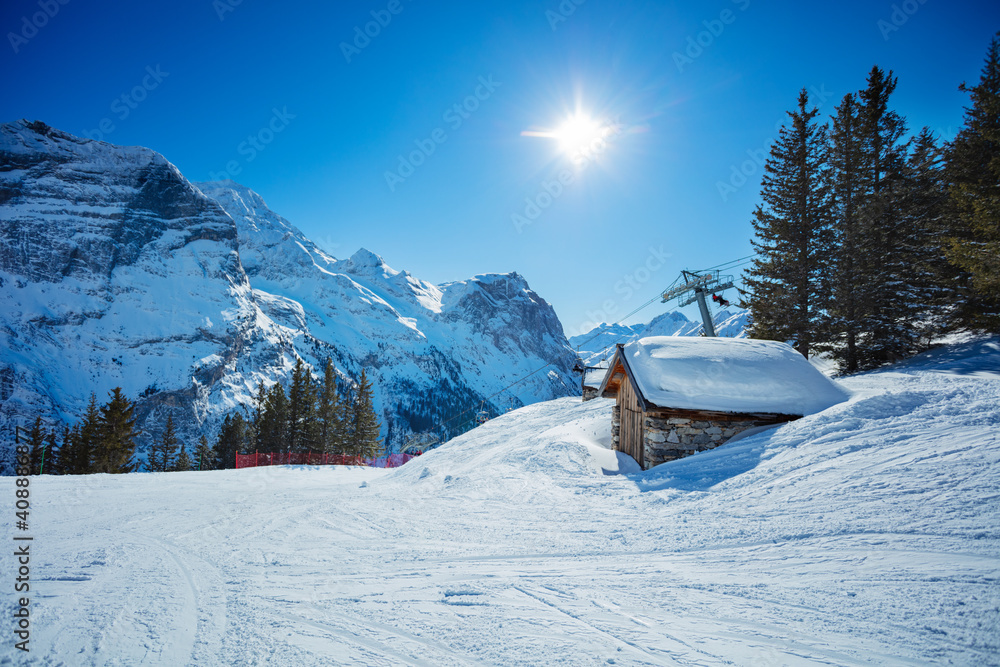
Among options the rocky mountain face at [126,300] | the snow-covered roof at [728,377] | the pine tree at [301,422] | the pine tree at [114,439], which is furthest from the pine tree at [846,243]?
the rocky mountain face at [126,300]

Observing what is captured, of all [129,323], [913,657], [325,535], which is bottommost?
[325,535]

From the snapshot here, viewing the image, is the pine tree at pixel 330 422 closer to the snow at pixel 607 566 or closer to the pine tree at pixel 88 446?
the pine tree at pixel 88 446

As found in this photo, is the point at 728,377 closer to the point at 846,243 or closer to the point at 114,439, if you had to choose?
the point at 846,243

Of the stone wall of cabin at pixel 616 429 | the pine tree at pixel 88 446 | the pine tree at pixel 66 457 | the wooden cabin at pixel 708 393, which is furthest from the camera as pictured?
the pine tree at pixel 66 457

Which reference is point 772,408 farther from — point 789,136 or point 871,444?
point 789,136

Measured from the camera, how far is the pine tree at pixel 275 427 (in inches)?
1704

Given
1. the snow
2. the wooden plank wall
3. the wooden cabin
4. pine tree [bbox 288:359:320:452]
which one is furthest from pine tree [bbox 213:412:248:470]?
the wooden cabin

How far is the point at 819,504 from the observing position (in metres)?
5.59

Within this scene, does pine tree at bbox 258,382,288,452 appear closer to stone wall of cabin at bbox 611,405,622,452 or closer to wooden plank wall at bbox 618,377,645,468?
stone wall of cabin at bbox 611,405,622,452

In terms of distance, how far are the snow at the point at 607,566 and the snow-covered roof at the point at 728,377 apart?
150 centimetres

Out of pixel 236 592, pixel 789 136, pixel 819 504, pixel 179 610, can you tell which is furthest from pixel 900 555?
pixel 789 136

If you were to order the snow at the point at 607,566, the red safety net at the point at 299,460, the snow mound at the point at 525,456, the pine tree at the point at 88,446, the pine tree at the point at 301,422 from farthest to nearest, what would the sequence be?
the pine tree at the point at 301,422 → the pine tree at the point at 88,446 → the red safety net at the point at 299,460 → the snow mound at the point at 525,456 → the snow at the point at 607,566

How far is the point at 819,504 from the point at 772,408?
204 inches

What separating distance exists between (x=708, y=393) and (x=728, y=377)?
3.51 feet
